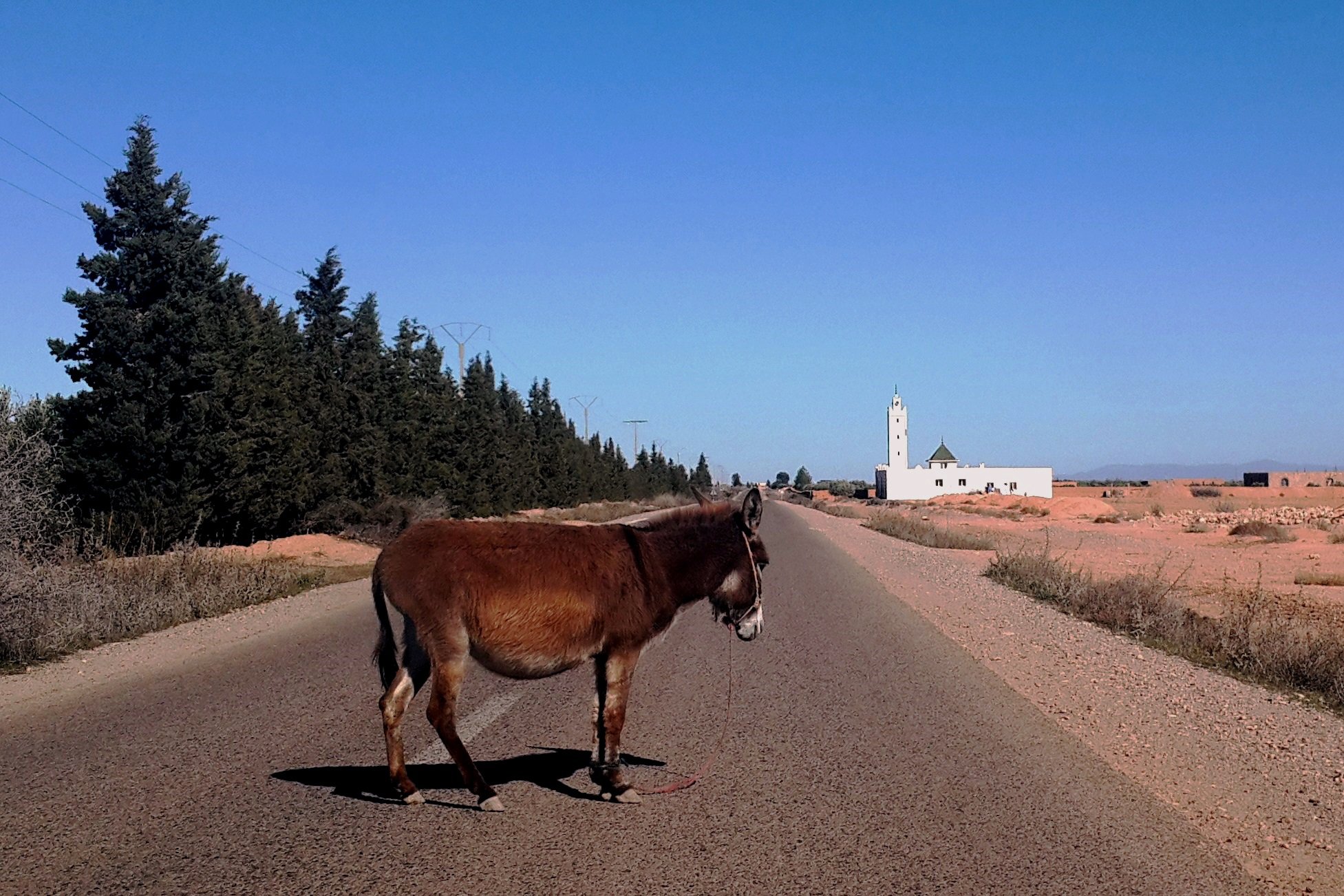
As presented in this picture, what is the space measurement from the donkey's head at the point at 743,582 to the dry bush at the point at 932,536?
35.4 metres

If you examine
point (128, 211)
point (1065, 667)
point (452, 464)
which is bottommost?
point (1065, 667)

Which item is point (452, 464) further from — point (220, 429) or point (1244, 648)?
point (1244, 648)

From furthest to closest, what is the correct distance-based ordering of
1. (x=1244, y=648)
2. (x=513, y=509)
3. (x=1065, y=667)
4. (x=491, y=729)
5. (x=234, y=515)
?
(x=513, y=509)
(x=234, y=515)
(x=1244, y=648)
(x=1065, y=667)
(x=491, y=729)

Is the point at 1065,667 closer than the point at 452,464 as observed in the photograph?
Yes

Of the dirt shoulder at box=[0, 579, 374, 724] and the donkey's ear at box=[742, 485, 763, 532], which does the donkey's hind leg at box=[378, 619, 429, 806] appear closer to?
the donkey's ear at box=[742, 485, 763, 532]

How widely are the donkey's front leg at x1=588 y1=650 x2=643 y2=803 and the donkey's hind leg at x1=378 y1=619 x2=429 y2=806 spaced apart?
987 mm

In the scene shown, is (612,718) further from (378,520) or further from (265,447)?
(378,520)

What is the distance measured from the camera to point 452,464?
47469 millimetres

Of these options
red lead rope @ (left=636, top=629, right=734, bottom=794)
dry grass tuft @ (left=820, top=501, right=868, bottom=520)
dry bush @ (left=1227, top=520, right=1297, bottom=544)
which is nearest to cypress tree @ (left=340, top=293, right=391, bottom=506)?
→ red lead rope @ (left=636, top=629, right=734, bottom=794)

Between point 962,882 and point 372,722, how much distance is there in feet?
16.2

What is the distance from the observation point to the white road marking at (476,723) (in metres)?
7.19

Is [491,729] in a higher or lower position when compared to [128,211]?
lower

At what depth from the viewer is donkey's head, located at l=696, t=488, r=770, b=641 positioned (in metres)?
6.80

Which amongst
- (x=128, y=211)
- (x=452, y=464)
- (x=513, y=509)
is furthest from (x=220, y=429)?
(x=513, y=509)
